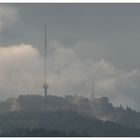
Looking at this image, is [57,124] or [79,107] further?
[79,107]

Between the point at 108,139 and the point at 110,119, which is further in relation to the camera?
the point at 110,119

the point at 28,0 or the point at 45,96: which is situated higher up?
the point at 28,0

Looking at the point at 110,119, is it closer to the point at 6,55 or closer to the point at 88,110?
the point at 88,110

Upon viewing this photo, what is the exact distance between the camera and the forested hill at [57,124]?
19.6 m

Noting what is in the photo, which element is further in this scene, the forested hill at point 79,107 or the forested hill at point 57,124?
the forested hill at point 79,107

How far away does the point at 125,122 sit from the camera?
2056cm

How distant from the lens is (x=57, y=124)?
786 inches

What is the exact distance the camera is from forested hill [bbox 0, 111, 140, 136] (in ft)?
64.2

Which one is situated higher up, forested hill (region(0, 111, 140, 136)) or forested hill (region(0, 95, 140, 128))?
forested hill (region(0, 95, 140, 128))

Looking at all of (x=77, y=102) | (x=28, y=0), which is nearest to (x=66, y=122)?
(x=77, y=102)

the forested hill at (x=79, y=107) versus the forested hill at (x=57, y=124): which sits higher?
the forested hill at (x=79, y=107)

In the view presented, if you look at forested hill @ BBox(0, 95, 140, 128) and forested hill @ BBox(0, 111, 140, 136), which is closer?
forested hill @ BBox(0, 111, 140, 136)

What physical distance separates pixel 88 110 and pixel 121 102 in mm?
1354

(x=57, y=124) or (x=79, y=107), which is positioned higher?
(x=79, y=107)
